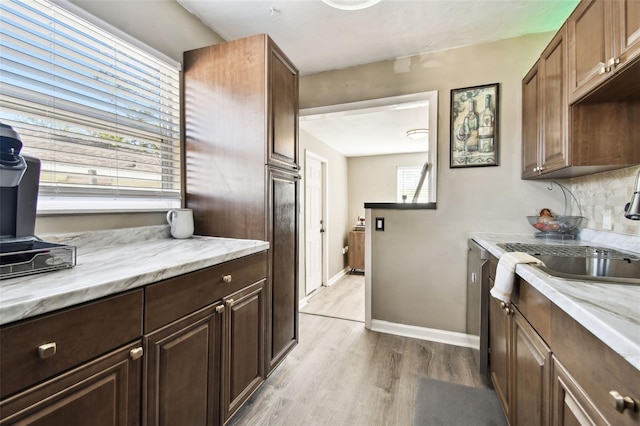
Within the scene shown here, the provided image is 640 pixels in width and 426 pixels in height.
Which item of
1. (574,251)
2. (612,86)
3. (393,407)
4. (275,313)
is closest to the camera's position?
(612,86)

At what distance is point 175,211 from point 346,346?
5.76 ft

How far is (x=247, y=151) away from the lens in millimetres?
1703

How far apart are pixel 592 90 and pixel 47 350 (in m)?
2.24

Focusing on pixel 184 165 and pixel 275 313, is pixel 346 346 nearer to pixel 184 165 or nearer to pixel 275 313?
pixel 275 313

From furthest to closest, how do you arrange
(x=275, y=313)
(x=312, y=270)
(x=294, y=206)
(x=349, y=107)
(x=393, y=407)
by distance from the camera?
(x=312, y=270) < (x=349, y=107) < (x=294, y=206) < (x=275, y=313) < (x=393, y=407)

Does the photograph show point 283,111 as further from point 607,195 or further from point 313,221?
point 313,221

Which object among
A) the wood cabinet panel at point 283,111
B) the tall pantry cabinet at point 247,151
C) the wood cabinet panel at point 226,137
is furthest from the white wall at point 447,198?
the wood cabinet panel at point 226,137

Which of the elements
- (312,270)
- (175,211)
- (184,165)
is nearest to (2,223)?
(175,211)

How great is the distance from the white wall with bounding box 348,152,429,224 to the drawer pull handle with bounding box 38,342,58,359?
5693 millimetres

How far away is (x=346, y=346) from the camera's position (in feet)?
7.83

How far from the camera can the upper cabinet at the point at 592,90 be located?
1.13 m

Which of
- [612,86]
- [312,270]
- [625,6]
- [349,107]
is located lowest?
[312,270]

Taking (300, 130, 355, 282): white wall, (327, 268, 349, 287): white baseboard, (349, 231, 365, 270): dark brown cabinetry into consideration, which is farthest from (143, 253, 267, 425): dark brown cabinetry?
(349, 231, 365, 270): dark brown cabinetry

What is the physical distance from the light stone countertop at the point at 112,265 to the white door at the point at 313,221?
2344mm
